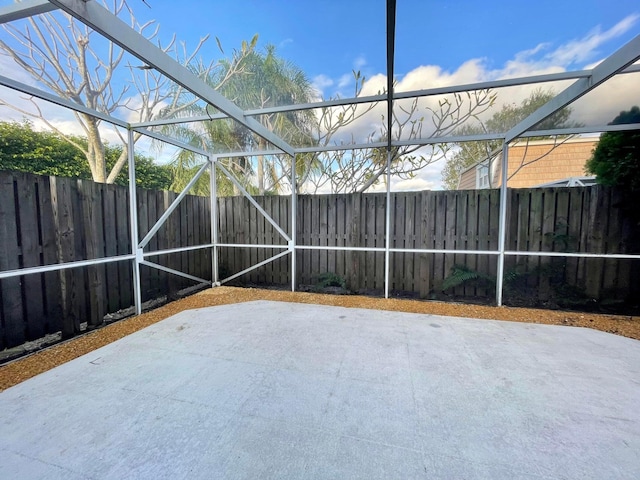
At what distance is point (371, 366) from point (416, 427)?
655 millimetres

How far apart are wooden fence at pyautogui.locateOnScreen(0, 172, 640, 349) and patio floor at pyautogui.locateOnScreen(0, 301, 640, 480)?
0.99 meters

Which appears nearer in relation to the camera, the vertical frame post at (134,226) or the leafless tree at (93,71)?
the vertical frame post at (134,226)

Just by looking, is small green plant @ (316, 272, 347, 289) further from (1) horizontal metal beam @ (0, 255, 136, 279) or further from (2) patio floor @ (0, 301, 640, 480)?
(1) horizontal metal beam @ (0, 255, 136, 279)

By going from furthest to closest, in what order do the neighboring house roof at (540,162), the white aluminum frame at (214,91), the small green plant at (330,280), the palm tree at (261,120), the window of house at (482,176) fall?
the window of house at (482,176)
the neighboring house roof at (540,162)
the palm tree at (261,120)
the small green plant at (330,280)
the white aluminum frame at (214,91)

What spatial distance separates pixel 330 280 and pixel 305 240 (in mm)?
880

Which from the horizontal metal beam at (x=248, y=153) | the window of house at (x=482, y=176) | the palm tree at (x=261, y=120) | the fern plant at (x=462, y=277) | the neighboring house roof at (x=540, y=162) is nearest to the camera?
the fern plant at (x=462, y=277)

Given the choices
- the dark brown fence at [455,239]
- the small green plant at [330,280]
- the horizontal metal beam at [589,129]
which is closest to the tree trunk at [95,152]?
the dark brown fence at [455,239]

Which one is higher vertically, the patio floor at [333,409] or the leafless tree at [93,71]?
the leafless tree at [93,71]

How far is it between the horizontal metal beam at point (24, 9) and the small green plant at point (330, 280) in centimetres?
426

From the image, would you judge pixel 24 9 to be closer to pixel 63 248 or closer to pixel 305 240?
pixel 63 248

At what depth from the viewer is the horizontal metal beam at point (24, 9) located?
5.12 feet

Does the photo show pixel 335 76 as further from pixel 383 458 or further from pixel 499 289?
pixel 383 458

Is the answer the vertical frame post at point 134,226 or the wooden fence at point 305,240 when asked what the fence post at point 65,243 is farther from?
the vertical frame post at point 134,226

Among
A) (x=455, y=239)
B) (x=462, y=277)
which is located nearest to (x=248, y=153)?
(x=455, y=239)
